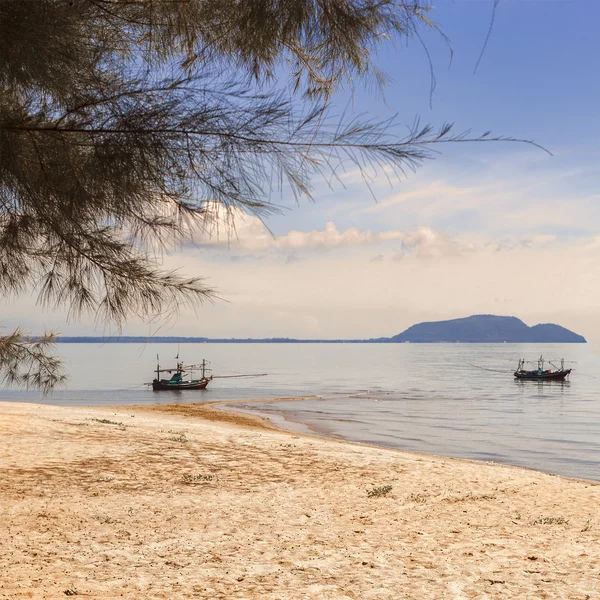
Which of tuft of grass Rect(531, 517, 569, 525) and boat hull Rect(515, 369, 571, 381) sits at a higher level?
tuft of grass Rect(531, 517, 569, 525)

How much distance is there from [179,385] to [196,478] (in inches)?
2079

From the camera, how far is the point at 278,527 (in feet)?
24.1

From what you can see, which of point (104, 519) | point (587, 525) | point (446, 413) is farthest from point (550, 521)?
point (446, 413)

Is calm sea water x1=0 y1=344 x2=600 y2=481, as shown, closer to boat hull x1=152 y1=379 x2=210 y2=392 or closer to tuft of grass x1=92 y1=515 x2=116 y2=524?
boat hull x1=152 y1=379 x2=210 y2=392

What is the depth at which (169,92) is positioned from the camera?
459 cm

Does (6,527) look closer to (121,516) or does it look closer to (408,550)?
(121,516)

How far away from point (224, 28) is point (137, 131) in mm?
1207

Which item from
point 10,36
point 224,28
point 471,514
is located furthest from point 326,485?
point 10,36

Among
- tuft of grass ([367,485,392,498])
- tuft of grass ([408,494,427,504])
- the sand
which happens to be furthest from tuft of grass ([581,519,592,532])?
tuft of grass ([367,485,392,498])

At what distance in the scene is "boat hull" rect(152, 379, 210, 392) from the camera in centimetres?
6116

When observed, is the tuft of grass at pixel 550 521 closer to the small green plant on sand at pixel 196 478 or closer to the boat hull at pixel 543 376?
the small green plant on sand at pixel 196 478

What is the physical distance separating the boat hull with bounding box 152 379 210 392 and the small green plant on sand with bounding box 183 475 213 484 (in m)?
51.5

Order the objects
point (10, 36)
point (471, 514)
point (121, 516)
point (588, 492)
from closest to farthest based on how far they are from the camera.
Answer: point (10, 36)
point (121, 516)
point (471, 514)
point (588, 492)

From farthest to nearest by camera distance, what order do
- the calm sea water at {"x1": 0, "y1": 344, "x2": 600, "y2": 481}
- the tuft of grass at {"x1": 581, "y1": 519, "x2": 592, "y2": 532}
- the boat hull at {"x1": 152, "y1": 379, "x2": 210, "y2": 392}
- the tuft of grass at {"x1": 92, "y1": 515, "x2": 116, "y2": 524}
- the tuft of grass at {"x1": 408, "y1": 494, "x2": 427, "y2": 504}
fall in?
the boat hull at {"x1": 152, "y1": 379, "x2": 210, "y2": 392} → the calm sea water at {"x1": 0, "y1": 344, "x2": 600, "y2": 481} → the tuft of grass at {"x1": 408, "y1": 494, "x2": 427, "y2": 504} → the tuft of grass at {"x1": 581, "y1": 519, "x2": 592, "y2": 532} → the tuft of grass at {"x1": 92, "y1": 515, "x2": 116, "y2": 524}
